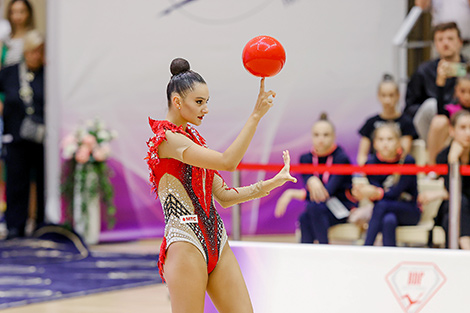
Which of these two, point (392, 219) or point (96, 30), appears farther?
point (96, 30)

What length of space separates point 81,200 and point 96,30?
1.97m

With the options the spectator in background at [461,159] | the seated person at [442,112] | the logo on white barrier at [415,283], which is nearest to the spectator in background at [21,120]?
the seated person at [442,112]

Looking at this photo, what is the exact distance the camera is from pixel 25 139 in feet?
26.4

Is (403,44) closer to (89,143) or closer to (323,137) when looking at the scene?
(323,137)

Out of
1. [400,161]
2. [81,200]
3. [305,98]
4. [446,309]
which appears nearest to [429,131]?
[400,161]

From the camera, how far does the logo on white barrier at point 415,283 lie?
10.6 ft

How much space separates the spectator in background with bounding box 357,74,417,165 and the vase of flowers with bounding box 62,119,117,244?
3038mm

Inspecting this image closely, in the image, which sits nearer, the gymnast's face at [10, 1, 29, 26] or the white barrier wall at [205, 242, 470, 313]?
the white barrier wall at [205, 242, 470, 313]

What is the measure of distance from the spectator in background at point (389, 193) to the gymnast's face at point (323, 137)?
1.28 ft

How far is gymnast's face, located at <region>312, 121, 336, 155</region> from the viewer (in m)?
5.68

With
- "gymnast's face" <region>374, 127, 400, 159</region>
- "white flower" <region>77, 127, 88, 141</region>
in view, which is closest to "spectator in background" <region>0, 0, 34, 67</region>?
"white flower" <region>77, 127, 88, 141</region>

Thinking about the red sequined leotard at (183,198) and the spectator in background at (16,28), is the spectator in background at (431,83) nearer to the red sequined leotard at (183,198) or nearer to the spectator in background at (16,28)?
the red sequined leotard at (183,198)

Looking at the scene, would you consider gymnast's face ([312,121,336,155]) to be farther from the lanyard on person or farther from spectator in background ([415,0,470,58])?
spectator in background ([415,0,470,58])

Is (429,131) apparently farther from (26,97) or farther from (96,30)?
(26,97)
